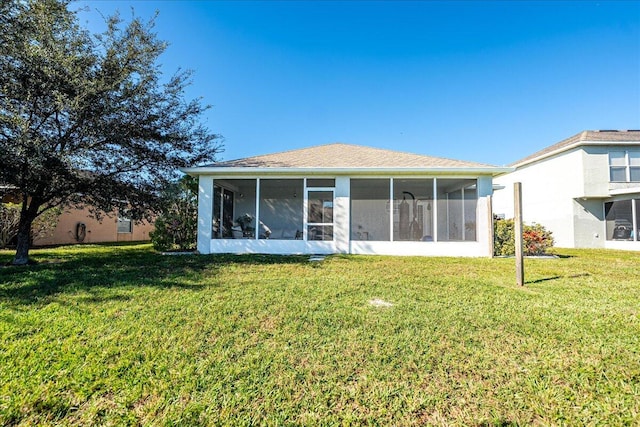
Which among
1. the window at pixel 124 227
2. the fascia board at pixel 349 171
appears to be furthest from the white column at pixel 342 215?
the window at pixel 124 227

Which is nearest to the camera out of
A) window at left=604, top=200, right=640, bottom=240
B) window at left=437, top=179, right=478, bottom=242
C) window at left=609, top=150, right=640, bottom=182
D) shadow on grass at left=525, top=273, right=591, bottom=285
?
shadow on grass at left=525, top=273, right=591, bottom=285

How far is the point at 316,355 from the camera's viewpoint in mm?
2836

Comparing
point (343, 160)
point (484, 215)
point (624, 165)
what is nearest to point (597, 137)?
point (624, 165)

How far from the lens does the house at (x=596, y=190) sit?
45.7ft

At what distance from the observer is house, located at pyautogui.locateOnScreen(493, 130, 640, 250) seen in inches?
548

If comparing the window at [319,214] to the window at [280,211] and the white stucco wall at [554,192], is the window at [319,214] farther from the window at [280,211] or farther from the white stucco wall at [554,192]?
the white stucco wall at [554,192]

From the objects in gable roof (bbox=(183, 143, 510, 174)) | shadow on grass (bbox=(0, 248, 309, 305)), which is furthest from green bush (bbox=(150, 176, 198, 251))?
shadow on grass (bbox=(0, 248, 309, 305))

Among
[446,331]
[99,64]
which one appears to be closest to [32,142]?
[99,64]

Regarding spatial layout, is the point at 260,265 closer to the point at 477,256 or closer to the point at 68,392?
the point at 68,392

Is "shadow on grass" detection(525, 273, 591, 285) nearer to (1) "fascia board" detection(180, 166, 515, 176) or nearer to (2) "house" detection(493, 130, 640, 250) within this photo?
(1) "fascia board" detection(180, 166, 515, 176)

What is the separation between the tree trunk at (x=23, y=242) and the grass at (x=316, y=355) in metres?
3.49

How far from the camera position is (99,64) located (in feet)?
24.3

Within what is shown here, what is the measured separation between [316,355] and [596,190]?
17.5m

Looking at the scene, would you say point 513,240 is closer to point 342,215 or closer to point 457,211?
point 457,211
